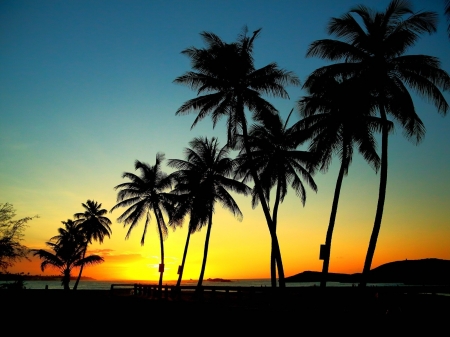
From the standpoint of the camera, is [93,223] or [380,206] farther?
[93,223]

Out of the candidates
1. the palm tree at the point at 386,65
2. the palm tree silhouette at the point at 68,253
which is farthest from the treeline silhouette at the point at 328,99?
the palm tree silhouette at the point at 68,253

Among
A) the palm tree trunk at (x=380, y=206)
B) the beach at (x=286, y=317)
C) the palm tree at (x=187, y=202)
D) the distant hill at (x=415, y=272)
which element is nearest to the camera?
the beach at (x=286, y=317)

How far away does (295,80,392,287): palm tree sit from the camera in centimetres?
2203

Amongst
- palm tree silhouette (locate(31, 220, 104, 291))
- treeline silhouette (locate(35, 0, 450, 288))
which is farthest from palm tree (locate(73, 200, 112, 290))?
treeline silhouette (locate(35, 0, 450, 288))

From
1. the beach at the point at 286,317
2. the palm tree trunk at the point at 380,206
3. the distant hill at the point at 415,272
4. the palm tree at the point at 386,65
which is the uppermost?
the palm tree at the point at 386,65

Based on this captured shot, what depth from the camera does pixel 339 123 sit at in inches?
922

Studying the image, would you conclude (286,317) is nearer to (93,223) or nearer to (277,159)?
(277,159)

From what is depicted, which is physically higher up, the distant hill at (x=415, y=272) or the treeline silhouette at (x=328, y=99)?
the treeline silhouette at (x=328, y=99)

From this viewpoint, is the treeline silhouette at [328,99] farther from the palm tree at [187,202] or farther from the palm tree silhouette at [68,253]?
the palm tree silhouette at [68,253]

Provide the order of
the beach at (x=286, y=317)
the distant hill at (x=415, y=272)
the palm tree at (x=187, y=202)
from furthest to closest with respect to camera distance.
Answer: the palm tree at (x=187, y=202) < the distant hill at (x=415, y=272) < the beach at (x=286, y=317)

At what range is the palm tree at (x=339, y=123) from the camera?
22.0m

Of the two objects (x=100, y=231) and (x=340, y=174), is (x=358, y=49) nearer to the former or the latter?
(x=340, y=174)

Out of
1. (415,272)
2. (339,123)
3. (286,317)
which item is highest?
(339,123)

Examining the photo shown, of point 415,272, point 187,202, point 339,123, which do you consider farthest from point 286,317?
point 187,202
